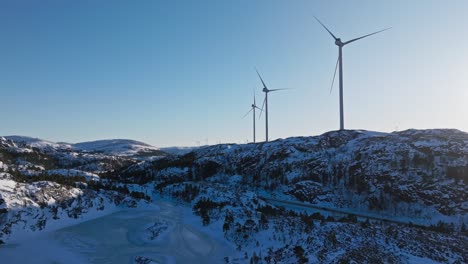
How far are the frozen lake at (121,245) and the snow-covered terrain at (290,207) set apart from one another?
0.30 ft

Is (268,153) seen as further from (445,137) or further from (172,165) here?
(445,137)

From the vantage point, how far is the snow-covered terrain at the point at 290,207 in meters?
18.5

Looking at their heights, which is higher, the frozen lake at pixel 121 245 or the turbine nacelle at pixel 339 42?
the turbine nacelle at pixel 339 42

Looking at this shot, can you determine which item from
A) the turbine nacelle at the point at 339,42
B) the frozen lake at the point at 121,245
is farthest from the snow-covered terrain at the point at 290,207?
the turbine nacelle at the point at 339,42

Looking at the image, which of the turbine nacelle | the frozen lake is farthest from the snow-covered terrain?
the turbine nacelle

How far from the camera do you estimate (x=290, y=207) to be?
39.5m

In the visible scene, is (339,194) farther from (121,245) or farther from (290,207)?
(121,245)

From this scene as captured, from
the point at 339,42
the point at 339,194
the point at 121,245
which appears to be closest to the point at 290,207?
the point at 339,194

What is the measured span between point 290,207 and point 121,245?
79.2 feet

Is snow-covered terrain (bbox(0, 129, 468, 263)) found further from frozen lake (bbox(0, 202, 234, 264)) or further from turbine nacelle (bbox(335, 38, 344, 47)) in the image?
turbine nacelle (bbox(335, 38, 344, 47))

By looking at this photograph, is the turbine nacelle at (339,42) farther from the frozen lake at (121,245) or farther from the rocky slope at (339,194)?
the frozen lake at (121,245)

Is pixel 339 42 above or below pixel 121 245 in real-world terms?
above

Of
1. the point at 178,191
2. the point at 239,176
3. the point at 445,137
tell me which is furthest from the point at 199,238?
the point at 445,137

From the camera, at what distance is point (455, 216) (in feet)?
106
